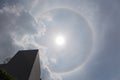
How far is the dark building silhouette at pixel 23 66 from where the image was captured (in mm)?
41419

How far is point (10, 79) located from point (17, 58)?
94.8 ft

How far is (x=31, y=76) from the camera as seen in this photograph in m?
42.4

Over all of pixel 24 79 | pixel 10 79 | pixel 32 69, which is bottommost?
pixel 10 79

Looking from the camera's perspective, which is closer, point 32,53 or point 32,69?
point 32,69

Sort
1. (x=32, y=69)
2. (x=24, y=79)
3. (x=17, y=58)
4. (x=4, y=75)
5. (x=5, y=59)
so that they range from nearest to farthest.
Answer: (x=4, y=75) < (x=24, y=79) < (x=32, y=69) < (x=17, y=58) < (x=5, y=59)

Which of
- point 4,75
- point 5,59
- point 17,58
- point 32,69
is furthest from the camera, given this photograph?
point 5,59

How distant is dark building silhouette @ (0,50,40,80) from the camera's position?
136ft

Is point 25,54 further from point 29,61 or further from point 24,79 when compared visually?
point 24,79

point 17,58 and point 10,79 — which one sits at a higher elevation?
point 17,58

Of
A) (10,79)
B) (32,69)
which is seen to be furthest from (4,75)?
(32,69)

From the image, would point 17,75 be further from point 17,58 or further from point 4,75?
point 4,75

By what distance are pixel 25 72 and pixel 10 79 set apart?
890 inches

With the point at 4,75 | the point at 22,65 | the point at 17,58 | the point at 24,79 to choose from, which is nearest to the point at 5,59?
the point at 17,58

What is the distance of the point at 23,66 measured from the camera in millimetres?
43906
